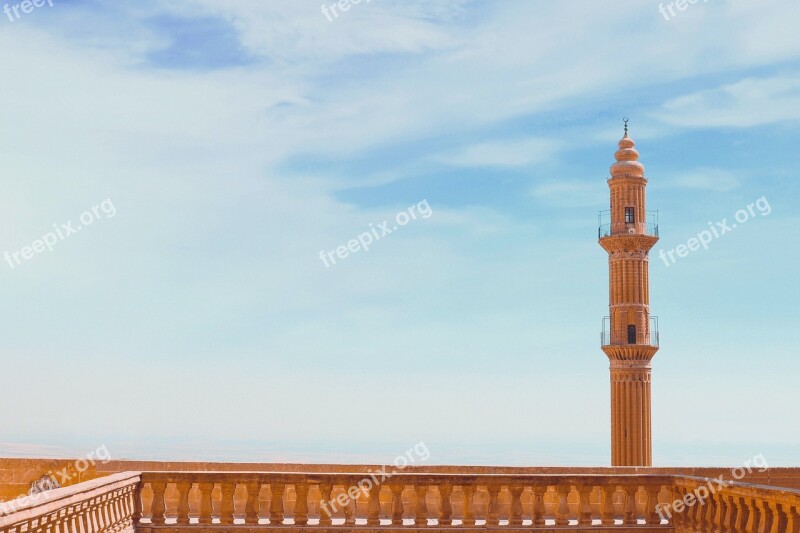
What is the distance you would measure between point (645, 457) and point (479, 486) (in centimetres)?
3507

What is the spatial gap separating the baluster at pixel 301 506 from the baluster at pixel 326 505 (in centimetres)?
17

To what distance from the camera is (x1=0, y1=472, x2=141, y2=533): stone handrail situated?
7322 millimetres

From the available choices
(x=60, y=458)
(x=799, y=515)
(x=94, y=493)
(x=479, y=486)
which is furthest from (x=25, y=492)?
(x=799, y=515)

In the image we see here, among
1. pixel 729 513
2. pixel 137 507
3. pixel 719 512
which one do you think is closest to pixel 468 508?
pixel 719 512

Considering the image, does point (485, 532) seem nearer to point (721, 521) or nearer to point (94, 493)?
point (721, 521)

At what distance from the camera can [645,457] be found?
4441cm

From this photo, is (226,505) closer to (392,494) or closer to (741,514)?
(392,494)

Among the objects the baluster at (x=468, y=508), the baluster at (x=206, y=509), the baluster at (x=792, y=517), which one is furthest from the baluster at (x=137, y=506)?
the baluster at (x=792, y=517)

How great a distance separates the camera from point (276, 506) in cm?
1107

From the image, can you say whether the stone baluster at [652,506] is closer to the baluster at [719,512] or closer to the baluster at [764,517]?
the baluster at [719,512]

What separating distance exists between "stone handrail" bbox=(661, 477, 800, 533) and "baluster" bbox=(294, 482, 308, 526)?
13.1ft

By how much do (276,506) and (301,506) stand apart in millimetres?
268

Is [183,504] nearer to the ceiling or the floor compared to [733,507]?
nearer to the floor

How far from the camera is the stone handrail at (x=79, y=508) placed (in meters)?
7.32
